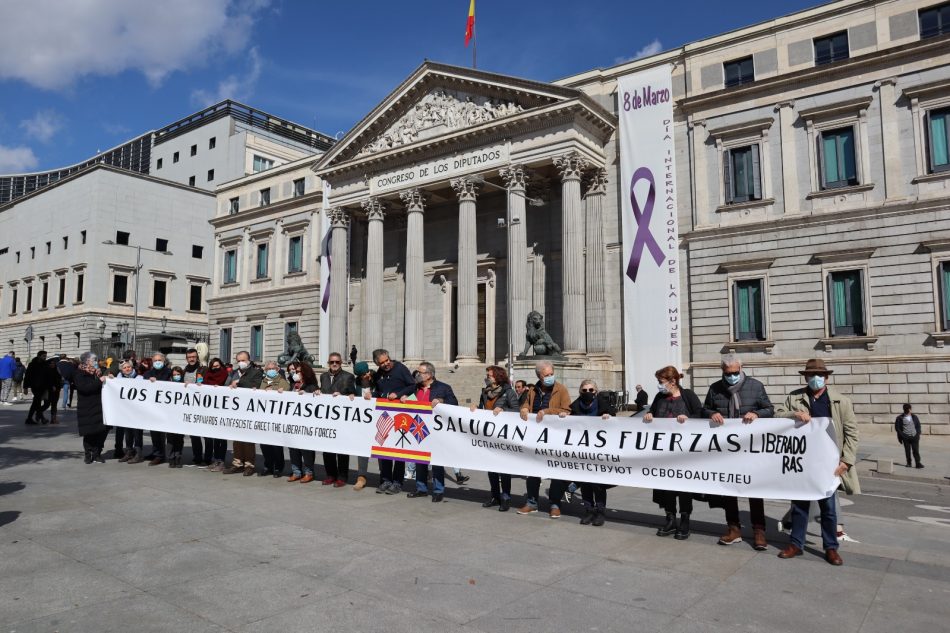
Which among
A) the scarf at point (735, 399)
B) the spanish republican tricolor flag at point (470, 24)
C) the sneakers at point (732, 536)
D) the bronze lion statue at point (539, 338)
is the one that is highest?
the spanish republican tricolor flag at point (470, 24)

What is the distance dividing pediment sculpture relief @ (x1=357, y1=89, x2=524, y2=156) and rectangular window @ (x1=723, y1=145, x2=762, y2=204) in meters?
9.82

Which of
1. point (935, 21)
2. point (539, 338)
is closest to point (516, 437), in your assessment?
point (539, 338)

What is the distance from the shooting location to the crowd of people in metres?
7.45

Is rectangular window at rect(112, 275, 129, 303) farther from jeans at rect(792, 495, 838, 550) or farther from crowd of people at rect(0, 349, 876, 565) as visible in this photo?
jeans at rect(792, 495, 838, 550)

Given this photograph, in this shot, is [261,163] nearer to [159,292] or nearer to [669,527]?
[159,292]

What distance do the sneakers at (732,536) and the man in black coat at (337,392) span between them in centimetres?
617

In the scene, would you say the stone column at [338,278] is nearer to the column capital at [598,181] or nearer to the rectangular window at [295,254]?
the rectangular window at [295,254]

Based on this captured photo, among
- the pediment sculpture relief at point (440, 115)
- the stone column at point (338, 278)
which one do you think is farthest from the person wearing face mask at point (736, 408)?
the stone column at point (338, 278)

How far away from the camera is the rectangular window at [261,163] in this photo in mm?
63797

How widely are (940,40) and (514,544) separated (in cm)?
2613

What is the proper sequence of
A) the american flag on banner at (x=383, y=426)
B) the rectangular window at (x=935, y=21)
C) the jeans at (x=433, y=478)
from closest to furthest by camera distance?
1. the jeans at (x=433, y=478)
2. the american flag on banner at (x=383, y=426)
3. the rectangular window at (x=935, y=21)

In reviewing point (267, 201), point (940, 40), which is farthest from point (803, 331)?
point (267, 201)

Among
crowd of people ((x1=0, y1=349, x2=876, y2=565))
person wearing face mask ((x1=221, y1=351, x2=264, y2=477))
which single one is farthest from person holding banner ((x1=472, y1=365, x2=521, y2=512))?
person wearing face mask ((x1=221, y1=351, x2=264, y2=477))

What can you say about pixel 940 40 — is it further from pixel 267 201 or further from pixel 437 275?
pixel 267 201
